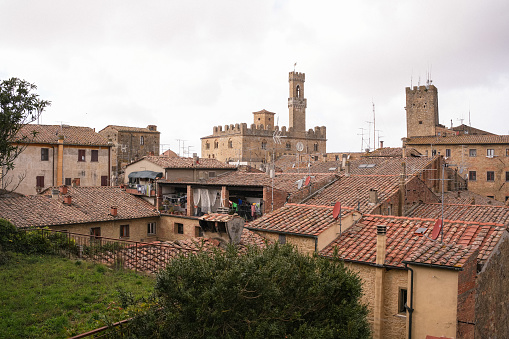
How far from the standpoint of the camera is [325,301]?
877 centimetres

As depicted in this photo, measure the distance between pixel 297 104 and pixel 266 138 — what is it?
957cm

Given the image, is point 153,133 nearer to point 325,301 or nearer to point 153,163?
point 153,163

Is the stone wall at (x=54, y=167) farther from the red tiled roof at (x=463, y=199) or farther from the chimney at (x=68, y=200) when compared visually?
the red tiled roof at (x=463, y=199)

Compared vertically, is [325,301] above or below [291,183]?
below

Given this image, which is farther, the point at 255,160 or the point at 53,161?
the point at 255,160

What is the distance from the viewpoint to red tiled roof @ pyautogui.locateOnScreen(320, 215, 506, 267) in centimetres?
1069

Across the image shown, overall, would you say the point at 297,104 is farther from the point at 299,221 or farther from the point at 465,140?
the point at 299,221

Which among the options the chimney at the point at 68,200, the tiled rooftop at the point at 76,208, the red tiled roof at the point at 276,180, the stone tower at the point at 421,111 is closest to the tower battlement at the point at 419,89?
the stone tower at the point at 421,111

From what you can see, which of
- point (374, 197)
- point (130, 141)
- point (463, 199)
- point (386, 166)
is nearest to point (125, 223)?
point (374, 197)

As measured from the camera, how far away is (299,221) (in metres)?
15.1

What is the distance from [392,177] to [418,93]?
43145 millimetres

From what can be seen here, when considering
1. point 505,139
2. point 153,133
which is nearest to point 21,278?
point 505,139

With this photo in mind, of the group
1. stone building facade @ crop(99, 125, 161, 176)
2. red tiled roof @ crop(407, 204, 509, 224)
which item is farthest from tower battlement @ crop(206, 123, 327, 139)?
red tiled roof @ crop(407, 204, 509, 224)

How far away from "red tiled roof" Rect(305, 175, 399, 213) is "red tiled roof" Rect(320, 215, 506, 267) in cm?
430
